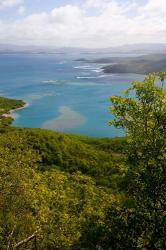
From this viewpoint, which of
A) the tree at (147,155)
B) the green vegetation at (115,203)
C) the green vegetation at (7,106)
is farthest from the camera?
the green vegetation at (7,106)

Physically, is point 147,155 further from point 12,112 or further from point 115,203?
point 12,112

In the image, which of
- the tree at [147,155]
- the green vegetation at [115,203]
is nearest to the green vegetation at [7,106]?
the green vegetation at [115,203]

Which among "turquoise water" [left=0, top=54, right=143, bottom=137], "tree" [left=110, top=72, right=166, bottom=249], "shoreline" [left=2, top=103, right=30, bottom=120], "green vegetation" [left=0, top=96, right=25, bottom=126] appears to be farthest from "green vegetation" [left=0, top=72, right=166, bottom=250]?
"shoreline" [left=2, top=103, right=30, bottom=120]

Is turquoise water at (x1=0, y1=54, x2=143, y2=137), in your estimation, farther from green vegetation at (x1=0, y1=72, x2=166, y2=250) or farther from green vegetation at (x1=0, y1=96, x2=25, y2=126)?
green vegetation at (x1=0, y1=72, x2=166, y2=250)

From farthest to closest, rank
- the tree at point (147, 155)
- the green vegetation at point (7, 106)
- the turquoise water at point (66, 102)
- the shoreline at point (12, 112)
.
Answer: the shoreline at point (12, 112), the green vegetation at point (7, 106), the turquoise water at point (66, 102), the tree at point (147, 155)

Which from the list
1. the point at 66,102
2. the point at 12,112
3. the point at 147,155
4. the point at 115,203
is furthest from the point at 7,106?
the point at 147,155

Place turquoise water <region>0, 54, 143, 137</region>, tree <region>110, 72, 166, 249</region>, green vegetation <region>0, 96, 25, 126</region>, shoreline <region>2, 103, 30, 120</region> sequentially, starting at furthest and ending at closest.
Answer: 1. shoreline <region>2, 103, 30, 120</region>
2. green vegetation <region>0, 96, 25, 126</region>
3. turquoise water <region>0, 54, 143, 137</region>
4. tree <region>110, 72, 166, 249</region>

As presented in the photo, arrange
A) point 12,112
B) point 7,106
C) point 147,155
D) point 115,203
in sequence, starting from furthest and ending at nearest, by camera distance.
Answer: point 7,106
point 12,112
point 115,203
point 147,155

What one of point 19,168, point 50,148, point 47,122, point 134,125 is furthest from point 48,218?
point 47,122

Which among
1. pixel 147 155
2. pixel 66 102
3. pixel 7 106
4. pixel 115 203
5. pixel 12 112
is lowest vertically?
pixel 115 203

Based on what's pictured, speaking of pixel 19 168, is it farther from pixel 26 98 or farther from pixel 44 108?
pixel 26 98

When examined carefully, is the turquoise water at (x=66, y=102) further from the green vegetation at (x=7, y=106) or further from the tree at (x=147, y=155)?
the tree at (x=147, y=155)
